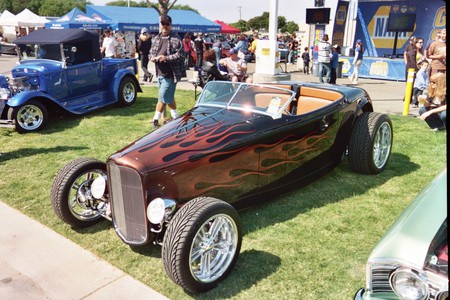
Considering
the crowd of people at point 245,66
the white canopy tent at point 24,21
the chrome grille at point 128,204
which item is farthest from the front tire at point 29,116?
the white canopy tent at point 24,21

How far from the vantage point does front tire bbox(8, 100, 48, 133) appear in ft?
24.8

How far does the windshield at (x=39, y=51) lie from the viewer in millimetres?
8711

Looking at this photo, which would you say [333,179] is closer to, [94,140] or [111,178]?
[111,178]

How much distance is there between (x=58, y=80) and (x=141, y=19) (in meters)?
18.6

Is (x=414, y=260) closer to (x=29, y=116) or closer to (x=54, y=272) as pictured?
(x=54, y=272)

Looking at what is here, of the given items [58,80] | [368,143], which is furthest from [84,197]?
[58,80]

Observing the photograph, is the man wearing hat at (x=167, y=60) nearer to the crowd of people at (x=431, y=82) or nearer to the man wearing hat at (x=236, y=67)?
the man wearing hat at (x=236, y=67)

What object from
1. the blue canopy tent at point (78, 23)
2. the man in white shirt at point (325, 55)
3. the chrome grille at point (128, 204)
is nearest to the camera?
the chrome grille at point (128, 204)

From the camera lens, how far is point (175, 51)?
7160 mm

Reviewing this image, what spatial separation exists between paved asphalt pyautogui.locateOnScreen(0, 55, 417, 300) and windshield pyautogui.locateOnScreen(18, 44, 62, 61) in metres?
5.32

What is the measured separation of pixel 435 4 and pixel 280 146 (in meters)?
18.8

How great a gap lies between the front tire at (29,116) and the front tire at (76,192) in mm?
4271

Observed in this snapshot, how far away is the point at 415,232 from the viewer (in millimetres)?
2158

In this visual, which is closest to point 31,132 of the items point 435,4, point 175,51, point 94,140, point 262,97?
point 94,140
